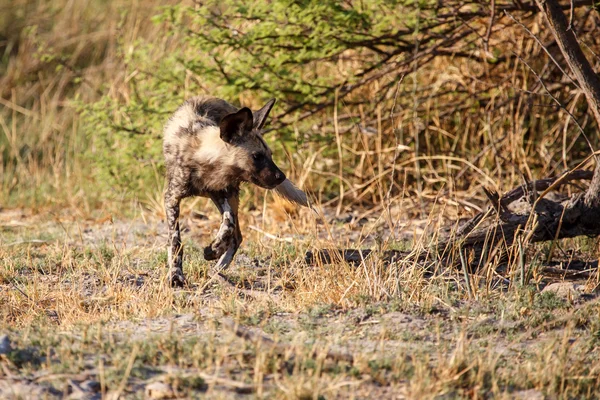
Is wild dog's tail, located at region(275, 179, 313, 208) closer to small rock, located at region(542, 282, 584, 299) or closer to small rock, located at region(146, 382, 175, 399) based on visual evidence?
small rock, located at region(542, 282, 584, 299)

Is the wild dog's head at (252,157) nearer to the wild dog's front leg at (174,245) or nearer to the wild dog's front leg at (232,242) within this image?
the wild dog's front leg at (232,242)

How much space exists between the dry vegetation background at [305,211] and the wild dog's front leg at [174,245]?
0.42 ft

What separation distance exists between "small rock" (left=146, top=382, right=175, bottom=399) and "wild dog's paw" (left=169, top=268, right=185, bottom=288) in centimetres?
197

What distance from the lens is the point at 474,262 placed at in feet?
18.6

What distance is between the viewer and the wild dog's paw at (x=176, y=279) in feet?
17.9

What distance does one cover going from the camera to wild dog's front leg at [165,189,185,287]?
5.50 meters

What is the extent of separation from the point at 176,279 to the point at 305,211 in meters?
2.23

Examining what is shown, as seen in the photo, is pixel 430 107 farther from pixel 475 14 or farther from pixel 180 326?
pixel 180 326

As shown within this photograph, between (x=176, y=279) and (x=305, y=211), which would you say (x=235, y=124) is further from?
(x=305, y=211)

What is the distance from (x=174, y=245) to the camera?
5.81m

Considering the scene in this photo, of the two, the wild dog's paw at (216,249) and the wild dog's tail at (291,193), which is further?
the wild dog's tail at (291,193)

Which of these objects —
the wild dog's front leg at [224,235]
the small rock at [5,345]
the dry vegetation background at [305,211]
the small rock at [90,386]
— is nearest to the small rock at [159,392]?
the dry vegetation background at [305,211]

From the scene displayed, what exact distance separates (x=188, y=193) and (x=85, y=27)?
24.2 ft

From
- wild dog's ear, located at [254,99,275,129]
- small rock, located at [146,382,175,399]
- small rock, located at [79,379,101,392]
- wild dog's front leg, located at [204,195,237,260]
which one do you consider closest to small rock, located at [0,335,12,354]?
small rock, located at [79,379,101,392]
